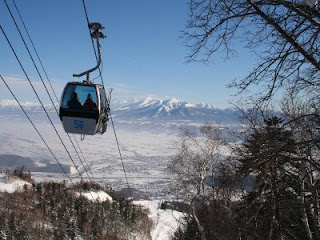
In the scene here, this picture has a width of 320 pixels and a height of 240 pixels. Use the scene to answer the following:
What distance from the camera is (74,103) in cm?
990

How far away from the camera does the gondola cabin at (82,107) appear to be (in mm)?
9758

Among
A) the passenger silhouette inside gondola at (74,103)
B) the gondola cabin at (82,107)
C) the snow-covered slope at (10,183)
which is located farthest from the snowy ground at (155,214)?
the passenger silhouette inside gondola at (74,103)

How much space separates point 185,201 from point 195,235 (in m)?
15.9

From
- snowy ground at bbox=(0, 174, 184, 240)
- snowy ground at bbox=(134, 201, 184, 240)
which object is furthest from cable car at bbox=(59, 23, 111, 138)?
snowy ground at bbox=(134, 201, 184, 240)

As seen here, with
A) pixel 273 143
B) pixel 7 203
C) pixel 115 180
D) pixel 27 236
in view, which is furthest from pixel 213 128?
pixel 115 180

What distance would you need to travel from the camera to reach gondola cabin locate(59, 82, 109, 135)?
976 cm

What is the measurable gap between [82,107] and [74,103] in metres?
0.29

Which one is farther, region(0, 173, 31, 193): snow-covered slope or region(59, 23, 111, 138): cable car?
region(0, 173, 31, 193): snow-covered slope

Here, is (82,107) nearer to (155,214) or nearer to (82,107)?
(82,107)

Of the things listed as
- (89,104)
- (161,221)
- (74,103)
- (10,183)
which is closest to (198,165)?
(89,104)

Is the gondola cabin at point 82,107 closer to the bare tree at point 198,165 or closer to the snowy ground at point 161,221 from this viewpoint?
the bare tree at point 198,165

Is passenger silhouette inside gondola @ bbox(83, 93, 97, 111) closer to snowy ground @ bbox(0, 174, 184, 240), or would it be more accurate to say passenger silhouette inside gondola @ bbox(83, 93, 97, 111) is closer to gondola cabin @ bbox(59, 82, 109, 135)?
gondola cabin @ bbox(59, 82, 109, 135)

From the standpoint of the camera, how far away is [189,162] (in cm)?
1675

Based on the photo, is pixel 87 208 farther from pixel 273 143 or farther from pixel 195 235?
pixel 273 143
